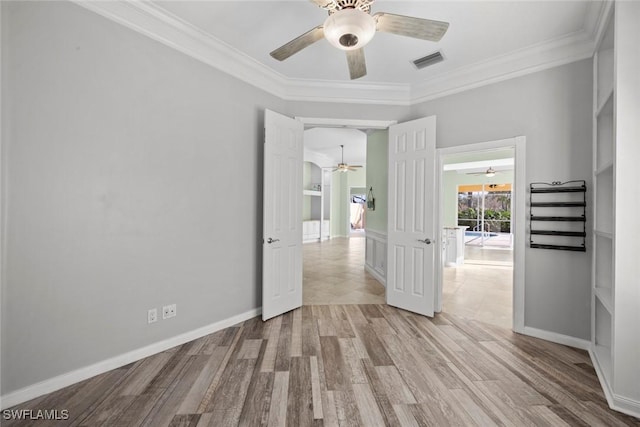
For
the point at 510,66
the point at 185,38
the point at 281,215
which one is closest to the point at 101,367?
the point at 281,215

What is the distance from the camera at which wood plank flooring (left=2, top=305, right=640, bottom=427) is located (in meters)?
1.77

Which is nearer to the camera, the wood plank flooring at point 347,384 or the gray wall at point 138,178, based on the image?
the wood plank flooring at point 347,384

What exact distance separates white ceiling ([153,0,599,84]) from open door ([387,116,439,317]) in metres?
0.79

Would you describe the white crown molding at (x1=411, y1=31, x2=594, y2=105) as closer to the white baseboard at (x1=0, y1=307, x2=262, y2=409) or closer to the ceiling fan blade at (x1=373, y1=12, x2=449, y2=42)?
the ceiling fan blade at (x1=373, y1=12, x2=449, y2=42)

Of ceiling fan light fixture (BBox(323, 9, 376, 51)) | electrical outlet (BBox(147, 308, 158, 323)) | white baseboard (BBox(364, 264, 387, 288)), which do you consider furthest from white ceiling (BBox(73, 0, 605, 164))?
white baseboard (BBox(364, 264, 387, 288))

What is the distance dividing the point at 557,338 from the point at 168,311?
382 cm

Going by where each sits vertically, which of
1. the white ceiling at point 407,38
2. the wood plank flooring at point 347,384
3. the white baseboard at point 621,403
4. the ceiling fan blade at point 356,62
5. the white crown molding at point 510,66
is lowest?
the wood plank flooring at point 347,384

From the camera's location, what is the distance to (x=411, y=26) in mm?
1885

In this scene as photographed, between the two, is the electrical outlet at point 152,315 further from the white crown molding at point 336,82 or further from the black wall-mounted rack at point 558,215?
the black wall-mounted rack at point 558,215

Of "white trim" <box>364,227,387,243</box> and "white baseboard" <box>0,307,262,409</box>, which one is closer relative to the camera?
"white baseboard" <box>0,307,262,409</box>

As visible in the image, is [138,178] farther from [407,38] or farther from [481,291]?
[481,291]

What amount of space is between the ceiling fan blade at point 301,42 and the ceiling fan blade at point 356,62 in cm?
26

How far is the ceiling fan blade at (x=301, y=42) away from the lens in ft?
6.60

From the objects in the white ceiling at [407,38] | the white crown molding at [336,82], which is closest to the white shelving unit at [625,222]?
the white crown molding at [336,82]
